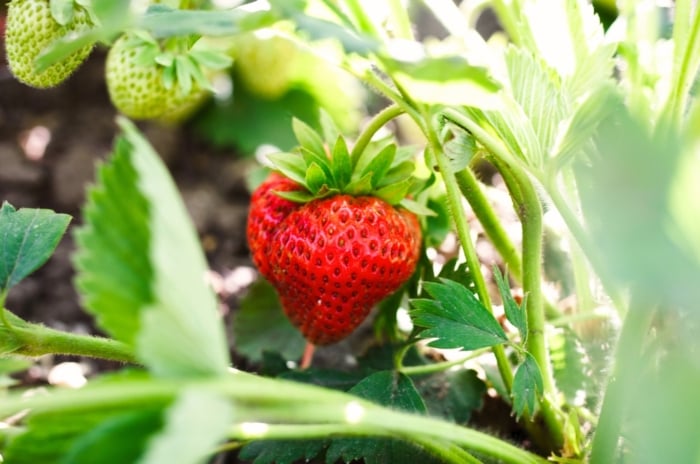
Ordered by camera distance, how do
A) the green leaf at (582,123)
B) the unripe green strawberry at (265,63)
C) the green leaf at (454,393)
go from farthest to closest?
1. the unripe green strawberry at (265,63)
2. the green leaf at (454,393)
3. the green leaf at (582,123)

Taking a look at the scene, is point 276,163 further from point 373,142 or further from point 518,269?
point 518,269

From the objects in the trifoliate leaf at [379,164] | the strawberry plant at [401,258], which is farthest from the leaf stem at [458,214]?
the trifoliate leaf at [379,164]

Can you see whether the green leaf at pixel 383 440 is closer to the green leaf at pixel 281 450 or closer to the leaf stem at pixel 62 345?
the green leaf at pixel 281 450

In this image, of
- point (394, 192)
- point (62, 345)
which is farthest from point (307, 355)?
point (62, 345)

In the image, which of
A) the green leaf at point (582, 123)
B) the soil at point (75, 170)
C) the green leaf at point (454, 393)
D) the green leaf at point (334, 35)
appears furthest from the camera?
the soil at point (75, 170)

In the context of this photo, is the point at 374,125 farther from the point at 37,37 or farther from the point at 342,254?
the point at 37,37

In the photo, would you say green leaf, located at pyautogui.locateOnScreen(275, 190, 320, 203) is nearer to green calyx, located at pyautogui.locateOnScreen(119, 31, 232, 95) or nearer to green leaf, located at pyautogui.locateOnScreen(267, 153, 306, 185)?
green leaf, located at pyautogui.locateOnScreen(267, 153, 306, 185)
